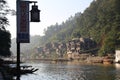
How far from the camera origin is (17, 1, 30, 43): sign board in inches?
730

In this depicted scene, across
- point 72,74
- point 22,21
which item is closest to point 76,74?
point 72,74

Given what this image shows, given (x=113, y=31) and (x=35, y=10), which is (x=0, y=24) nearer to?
(x=35, y=10)

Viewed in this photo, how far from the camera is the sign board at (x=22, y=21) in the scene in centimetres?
1853

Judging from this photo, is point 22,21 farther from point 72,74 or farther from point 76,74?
point 72,74

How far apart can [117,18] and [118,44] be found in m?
18.4

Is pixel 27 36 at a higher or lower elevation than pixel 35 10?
lower

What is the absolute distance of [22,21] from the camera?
18.6 m

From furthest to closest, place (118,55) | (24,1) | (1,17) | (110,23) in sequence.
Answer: (110,23) < (118,55) < (1,17) < (24,1)

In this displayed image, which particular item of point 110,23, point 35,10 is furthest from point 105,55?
point 35,10

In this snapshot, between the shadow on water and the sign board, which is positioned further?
the shadow on water

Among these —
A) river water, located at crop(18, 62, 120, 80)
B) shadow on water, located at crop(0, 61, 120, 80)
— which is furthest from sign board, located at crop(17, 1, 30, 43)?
river water, located at crop(18, 62, 120, 80)

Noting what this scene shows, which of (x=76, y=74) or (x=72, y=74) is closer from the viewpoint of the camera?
(x=76, y=74)

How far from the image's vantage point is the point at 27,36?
61.7ft

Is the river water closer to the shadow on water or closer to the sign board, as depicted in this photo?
the shadow on water
